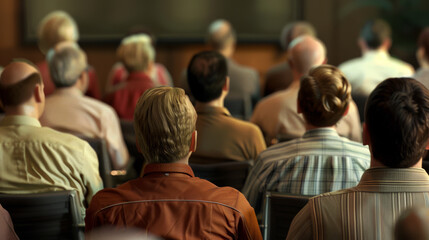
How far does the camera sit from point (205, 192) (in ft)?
5.65

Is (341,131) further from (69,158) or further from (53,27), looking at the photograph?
(53,27)

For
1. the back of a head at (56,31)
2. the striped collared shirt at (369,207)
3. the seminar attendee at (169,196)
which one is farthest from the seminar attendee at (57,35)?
the striped collared shirt at (369,207)

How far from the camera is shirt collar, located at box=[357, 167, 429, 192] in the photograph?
1.54 metres

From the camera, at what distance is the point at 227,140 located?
3018 mm

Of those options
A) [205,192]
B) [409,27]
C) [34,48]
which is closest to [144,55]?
[205,192]

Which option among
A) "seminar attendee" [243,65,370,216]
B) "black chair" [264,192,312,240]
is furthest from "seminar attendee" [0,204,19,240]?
"seminar attendee" [243,65,370,216]

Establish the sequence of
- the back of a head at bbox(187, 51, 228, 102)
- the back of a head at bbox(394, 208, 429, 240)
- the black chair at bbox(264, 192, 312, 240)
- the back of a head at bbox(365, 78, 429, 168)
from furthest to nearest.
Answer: the back of a head at bbox(187, 51, 228, 102)
the black chair at bbox(264, 192, 312, 240)
the back of a head at bbox(365, 78, 429, 168)
the back of a head at bbox(394, 208, 429, 240)

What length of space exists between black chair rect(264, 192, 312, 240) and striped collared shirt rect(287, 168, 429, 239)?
1.45 ft

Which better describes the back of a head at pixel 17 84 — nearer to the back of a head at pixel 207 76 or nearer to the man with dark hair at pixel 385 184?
the back of a head at pixel 207 76

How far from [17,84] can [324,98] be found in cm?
130

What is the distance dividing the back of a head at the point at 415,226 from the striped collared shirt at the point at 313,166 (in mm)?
1618

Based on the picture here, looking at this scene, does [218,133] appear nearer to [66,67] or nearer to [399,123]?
[66,67]

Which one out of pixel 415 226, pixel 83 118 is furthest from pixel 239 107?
pixel 415 226

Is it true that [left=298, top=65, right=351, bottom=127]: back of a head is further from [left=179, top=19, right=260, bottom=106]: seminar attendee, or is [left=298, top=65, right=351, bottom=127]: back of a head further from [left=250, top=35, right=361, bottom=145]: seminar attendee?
[left=179, top=19, right=260, bottom=106]: seminar attendee
